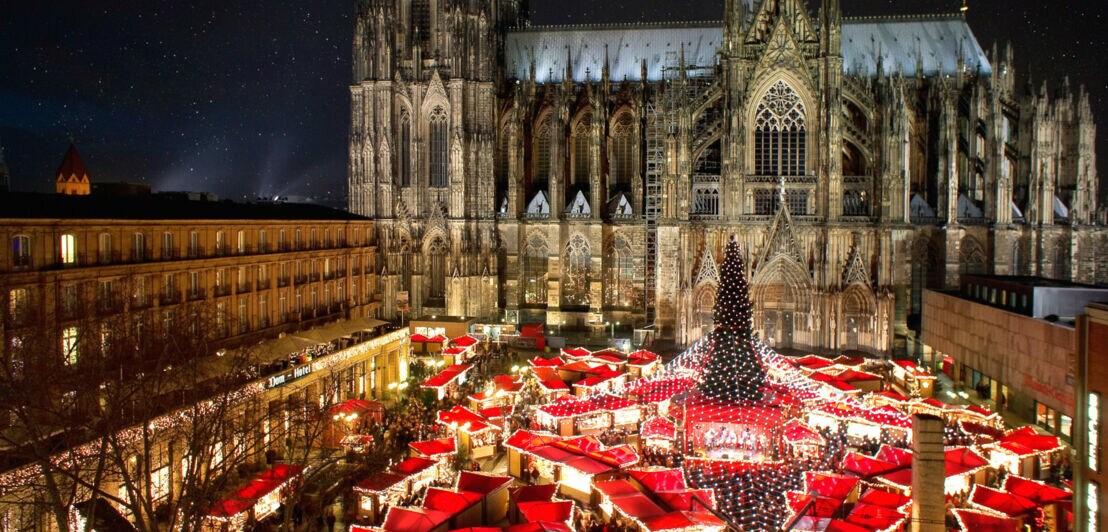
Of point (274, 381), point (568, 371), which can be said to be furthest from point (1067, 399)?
point (274, 381)

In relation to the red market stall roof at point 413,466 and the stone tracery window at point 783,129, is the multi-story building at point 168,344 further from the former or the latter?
the stone tracery window at point 783,129

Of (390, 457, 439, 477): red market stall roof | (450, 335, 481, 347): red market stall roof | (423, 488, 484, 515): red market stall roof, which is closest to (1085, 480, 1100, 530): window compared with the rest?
(423, 488, 484, 515): red market stall roof

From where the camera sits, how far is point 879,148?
177 feet

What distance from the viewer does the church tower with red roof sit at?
53594 millimetres

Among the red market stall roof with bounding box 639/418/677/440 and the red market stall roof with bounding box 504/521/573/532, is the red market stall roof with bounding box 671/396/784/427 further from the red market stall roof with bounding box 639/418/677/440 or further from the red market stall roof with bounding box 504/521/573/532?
the red market stall roof with bounding box 504/521/573/532

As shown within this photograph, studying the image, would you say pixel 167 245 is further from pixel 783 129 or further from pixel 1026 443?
pixel 783 129

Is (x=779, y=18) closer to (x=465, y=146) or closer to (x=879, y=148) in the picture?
(x=879, y=148)

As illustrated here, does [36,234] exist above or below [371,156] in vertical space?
below

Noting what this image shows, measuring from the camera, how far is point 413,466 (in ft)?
86.4

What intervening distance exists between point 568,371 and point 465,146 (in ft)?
81.7

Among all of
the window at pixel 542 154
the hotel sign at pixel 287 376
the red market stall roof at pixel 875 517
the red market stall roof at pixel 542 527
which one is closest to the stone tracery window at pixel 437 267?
the window at pixel 542 154

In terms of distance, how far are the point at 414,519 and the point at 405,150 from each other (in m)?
43.5

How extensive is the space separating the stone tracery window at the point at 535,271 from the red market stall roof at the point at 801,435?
109ft

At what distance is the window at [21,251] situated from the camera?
2652 cm
